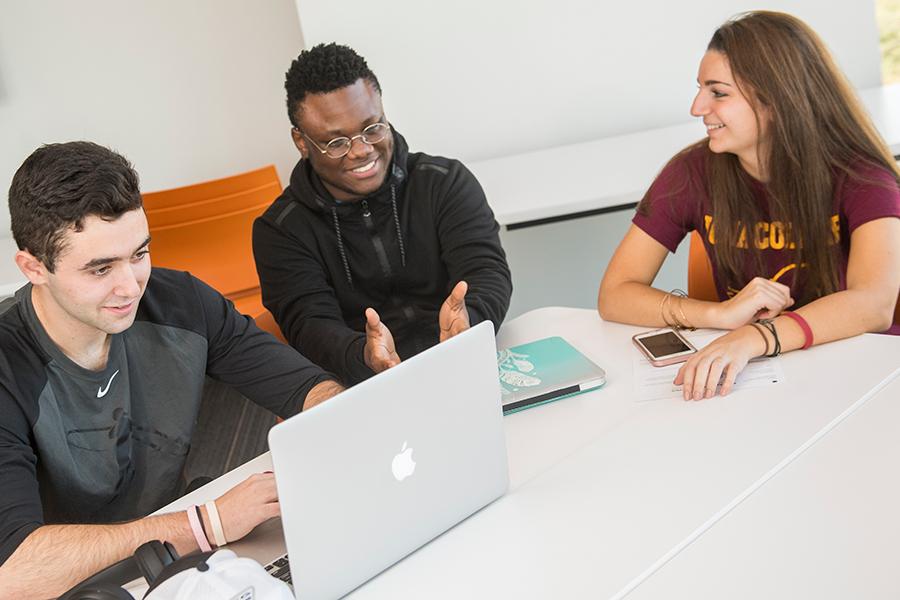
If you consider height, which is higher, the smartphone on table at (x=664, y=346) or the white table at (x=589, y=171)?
the white table at (x=589, y=171)

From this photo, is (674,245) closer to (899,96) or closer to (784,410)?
(784,410)

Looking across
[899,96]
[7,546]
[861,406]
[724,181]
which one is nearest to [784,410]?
[861,406]

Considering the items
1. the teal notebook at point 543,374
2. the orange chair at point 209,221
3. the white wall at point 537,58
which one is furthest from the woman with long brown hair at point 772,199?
the orange chair at point 209,221

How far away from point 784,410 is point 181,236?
7.74ft

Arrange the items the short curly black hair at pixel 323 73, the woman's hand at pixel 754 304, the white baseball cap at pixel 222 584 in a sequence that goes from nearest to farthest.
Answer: the white baseball cap at pixel 222 584 < the woman's hand at pixel 754 304 < the short curly black hair at pixel 323 73

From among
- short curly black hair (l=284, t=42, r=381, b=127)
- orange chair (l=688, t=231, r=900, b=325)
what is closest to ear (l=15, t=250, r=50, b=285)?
short curly black hair (l=284, t=42, r=381, b=127)

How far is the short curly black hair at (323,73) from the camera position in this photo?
2258 mm

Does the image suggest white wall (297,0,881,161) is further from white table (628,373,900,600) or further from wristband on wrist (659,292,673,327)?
white table (628,373,900,600)

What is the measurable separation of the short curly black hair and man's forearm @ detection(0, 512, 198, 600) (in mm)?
1125

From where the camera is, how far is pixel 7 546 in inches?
56.1

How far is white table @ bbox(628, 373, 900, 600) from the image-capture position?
121 centimetres

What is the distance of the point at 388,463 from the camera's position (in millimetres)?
1301

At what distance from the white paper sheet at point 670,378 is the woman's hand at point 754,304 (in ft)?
0.45

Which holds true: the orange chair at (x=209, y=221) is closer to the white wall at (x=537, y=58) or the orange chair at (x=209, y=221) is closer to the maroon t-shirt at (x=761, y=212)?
the white wall at (x=537, y=58)
